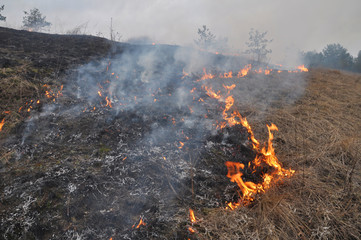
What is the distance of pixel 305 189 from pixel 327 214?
1.51 feet

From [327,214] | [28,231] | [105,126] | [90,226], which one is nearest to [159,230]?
[90,226]

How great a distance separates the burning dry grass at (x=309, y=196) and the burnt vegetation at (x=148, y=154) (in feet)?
0.06

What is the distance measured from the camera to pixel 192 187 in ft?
10.0

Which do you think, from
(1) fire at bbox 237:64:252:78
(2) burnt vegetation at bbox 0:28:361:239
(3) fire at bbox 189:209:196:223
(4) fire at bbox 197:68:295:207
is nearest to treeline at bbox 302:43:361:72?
Result: (1) fire at bbox 237:64:252:78

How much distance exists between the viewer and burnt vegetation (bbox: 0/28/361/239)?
7.80ft

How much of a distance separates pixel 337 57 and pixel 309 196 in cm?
2546

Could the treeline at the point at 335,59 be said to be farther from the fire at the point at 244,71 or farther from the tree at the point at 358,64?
the fire at the point at 244,71

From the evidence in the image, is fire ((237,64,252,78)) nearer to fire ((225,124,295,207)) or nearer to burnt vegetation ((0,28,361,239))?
burnt vegetation ((0,28,361,239))

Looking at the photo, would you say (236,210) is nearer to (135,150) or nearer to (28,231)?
(135,150)

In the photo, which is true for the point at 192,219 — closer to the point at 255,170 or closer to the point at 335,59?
the point at 255,170

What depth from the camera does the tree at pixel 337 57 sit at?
19.8 meters

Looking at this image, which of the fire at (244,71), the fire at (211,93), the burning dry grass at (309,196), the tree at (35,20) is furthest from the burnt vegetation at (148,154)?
the tree at (35,20)

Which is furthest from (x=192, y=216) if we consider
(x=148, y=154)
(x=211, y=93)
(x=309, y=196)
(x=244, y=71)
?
(x=244, y=71)

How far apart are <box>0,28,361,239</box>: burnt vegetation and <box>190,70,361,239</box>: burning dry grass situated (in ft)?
0.06
